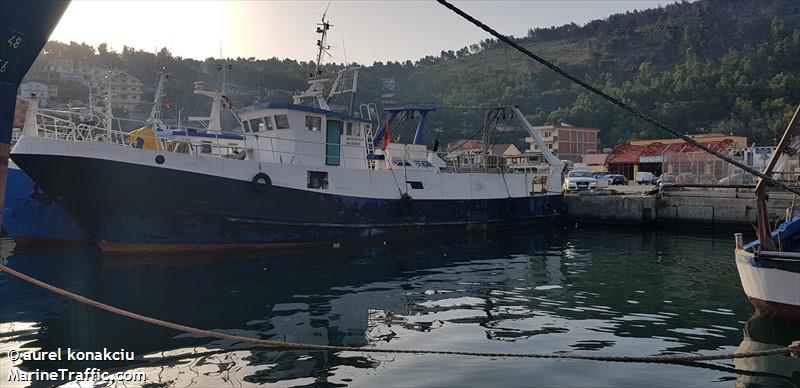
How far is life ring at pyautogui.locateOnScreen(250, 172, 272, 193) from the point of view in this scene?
1435 cm

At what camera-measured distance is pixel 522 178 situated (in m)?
22.2

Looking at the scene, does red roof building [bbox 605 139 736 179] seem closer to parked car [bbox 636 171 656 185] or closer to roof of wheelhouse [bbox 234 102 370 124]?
parked car [bbox 636 171 656 185]

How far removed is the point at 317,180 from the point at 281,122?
215 cm

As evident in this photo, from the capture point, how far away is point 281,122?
16312 millimetres

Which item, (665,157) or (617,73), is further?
(617,73)

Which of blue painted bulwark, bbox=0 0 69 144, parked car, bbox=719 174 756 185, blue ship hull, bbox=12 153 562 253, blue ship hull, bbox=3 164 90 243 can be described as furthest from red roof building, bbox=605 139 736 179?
blue painted bulwark, bbox=0 0 69 144

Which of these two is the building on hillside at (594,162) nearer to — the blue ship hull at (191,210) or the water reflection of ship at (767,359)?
the blue ship hull at (191,210)

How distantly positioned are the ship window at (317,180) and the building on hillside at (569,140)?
5352cm

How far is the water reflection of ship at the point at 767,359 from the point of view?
5762 millimetres

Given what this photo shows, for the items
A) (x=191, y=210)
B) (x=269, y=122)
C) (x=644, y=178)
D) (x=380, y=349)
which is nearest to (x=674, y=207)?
(x=269, y=122)

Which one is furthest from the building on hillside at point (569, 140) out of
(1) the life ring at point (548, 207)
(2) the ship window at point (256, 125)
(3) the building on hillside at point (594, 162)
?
(2) the ship window at point (256, 125)

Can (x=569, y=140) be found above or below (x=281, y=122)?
above

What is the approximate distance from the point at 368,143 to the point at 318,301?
33.4ft

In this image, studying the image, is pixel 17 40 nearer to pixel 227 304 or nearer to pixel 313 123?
pixel 227 304
